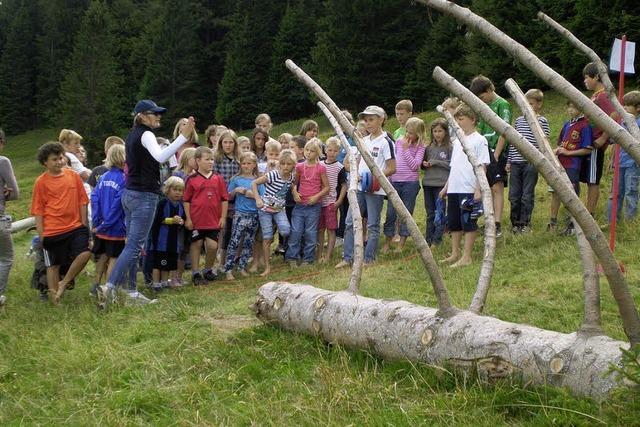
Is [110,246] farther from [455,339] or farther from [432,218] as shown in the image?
[455,339]

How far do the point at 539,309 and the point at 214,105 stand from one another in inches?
2078

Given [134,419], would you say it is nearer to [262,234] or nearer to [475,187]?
[475,187]

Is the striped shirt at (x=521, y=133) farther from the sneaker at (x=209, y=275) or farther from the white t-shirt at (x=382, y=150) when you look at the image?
the sneaker at (x=209, y=275)

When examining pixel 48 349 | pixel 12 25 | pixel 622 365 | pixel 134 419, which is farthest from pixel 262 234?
pixel 12 25

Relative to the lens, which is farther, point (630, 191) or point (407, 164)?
point (407, 164)

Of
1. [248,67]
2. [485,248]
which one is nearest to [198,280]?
[485,248]

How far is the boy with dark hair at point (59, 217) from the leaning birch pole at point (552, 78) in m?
5.15

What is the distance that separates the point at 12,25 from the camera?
6606 centimetres

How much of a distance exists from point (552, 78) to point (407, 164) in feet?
17.7

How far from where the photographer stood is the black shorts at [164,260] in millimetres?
8203

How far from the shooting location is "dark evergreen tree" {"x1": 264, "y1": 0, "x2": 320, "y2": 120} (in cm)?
4712

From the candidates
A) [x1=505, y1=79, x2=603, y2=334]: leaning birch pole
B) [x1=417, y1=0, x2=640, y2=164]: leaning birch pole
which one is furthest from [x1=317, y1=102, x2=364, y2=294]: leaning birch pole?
[x1=417, y1=0, x2=640, y2=164]: leaning birch pole

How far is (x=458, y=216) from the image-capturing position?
7504 millimetres

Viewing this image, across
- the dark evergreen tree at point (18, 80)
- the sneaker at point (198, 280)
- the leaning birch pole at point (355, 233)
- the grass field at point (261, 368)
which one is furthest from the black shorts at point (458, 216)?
the dark evergreen tree at point (18, 80)
